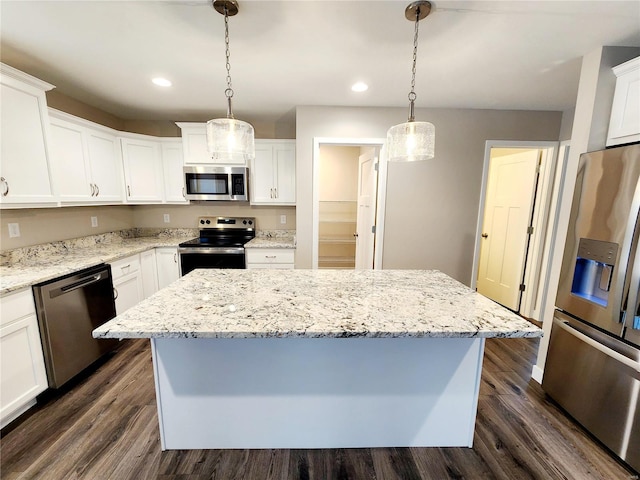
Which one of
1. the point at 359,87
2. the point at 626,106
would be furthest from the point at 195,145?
the point at 626,106

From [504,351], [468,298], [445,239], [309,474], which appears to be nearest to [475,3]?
[468,298]

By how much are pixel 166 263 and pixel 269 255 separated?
1267 millimetres

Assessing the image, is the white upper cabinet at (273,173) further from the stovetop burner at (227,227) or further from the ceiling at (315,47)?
the ceiling at (315,47)

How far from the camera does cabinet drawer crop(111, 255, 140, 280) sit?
8.35ft

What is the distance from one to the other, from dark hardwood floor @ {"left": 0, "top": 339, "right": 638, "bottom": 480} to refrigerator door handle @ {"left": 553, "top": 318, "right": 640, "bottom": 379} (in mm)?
600

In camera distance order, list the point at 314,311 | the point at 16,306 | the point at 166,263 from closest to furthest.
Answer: the point at 314,311, the point at 16,306, the point at 166,263

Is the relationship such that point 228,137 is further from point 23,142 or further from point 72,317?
point 72,317

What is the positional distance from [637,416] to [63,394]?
3.71 m

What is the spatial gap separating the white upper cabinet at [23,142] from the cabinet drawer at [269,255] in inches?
69.2

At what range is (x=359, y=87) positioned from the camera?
7.84 ft

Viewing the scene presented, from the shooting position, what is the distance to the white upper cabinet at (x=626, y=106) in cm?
159

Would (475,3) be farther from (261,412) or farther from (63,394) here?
Answer: (63,394)

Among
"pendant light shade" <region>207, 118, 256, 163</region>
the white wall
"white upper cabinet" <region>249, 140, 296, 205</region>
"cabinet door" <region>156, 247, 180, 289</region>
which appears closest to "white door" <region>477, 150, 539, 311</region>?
the white wall

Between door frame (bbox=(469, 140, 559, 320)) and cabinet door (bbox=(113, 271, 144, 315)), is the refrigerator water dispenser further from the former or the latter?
cabinet door (bbox=(113, 271, 144, 315))
